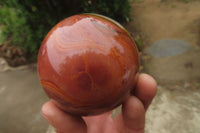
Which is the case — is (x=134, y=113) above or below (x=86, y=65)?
below

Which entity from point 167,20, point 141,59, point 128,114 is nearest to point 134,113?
point 128,114

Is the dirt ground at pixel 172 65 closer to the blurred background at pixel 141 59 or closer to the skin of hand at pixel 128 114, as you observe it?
the blurred background at pixel 141 59

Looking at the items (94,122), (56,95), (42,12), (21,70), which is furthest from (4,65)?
(56,95)

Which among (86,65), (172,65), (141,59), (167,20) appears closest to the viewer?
(86,65)

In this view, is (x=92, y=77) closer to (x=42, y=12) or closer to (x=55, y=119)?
(x=55, y=119)

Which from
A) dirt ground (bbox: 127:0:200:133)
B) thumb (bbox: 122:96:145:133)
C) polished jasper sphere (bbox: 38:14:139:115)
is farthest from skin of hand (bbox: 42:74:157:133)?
dirt ground (bbox: 127:0:200:133)

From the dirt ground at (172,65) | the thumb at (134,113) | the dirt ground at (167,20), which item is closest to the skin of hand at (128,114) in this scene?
the thumb at (134,113)

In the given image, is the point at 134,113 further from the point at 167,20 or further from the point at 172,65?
the point at 167,20
